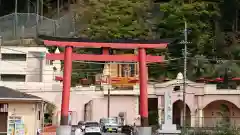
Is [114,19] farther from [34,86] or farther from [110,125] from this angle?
[110,125]

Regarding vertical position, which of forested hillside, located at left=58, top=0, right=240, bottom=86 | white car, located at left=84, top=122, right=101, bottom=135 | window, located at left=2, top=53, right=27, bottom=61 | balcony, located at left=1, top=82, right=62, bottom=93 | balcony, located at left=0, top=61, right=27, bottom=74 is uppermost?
forested hillside, located at left=58, top=0, right=240, bottom=86

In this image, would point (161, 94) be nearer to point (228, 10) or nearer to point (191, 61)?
point (191, 61)

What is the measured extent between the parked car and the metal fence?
21.0m

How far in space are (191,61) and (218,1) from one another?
10882 millimetres

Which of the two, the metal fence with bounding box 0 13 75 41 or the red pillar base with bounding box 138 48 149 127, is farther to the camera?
the metal fence with bounding box 0 13 75 41

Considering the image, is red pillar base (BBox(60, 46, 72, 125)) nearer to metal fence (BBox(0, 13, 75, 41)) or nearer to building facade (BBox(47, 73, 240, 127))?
building facade (BBox(47, 73, 240, 127))

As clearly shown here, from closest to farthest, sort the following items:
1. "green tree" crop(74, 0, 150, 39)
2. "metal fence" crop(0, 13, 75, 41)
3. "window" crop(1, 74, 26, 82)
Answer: "window" crop(1, 74, 26, 82) → "green tree" crop(74, 0, 150, 39) → "metal fence" crop(0, 13, 75, 41)

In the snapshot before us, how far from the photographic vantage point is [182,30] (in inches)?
2393

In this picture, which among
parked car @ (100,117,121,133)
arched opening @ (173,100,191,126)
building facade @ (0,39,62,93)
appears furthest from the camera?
building facade @ (0,39,62,93)

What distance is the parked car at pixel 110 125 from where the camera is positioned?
52.6 metres

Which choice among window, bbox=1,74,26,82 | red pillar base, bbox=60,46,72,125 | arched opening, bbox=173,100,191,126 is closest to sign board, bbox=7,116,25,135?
red pillar base, bbox=60,46,72,125

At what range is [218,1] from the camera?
67250mm

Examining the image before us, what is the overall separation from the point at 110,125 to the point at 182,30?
16047mm

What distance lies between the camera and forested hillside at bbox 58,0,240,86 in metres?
62.8
